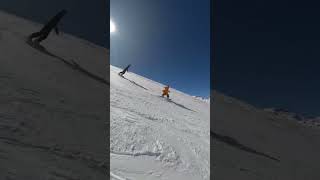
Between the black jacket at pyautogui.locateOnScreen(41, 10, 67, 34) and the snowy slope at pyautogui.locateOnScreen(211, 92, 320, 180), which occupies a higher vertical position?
the black jacket at pyautogui.locateOnScreen(41, 10, 67, 34)

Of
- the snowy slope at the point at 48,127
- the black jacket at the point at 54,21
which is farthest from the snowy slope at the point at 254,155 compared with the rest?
the black jacket at the point at 54,21

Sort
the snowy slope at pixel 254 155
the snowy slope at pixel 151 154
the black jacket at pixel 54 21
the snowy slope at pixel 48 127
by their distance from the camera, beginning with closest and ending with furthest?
1. the snowy slope at pixel 48 127
2. the snowy slope at pixel 151 154
3. the snowy slope at pixel 254 155
4. the black jacket at pixel 54 21

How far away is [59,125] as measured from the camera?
184 inches

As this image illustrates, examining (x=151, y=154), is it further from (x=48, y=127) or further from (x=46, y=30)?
(x=46, y=30)

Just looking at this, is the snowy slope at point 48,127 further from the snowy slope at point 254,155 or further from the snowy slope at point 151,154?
the snowy slope at point 254,155

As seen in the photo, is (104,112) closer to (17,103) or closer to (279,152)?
(17,103)

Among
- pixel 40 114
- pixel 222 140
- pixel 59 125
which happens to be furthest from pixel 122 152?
pixel 222 140

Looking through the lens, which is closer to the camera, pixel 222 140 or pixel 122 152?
pixel 122 152

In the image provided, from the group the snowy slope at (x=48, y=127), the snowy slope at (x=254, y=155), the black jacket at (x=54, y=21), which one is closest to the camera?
the snowy slope at (x=48, y=127)

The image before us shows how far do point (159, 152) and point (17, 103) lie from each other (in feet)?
7.49

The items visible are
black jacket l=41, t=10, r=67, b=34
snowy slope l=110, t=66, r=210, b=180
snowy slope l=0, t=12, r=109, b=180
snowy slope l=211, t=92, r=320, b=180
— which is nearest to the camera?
snowy slope l=0, t=12, r=109, b=180

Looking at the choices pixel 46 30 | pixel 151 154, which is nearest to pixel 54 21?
pixel 46 30

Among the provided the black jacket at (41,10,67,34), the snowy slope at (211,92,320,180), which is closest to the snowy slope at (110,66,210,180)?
the snowy slope at (211,92,320,180)

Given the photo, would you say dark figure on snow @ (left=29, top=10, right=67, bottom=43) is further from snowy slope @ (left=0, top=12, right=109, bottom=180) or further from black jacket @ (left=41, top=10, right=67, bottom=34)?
snowy slope @ (left=0, top=12, right=109, bottom=180)
